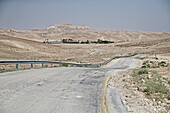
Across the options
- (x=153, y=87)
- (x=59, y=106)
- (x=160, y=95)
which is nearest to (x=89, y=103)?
(x=59, y=106)

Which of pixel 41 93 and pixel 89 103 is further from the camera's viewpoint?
pixel 41 93

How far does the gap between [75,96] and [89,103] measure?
106 cm

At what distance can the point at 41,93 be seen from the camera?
900 centimetres

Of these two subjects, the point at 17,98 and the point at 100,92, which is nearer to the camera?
the point at 17,98

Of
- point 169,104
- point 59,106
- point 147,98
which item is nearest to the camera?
point 59,106

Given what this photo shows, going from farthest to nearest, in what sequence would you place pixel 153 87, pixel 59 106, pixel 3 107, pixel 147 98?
pixel 153 87 → pixel 147 98 → pixel 59 106 → pixel 3 107

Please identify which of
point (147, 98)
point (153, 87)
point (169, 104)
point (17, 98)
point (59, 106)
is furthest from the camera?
point (153, 87)

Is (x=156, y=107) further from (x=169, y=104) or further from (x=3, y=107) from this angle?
(x=3, y=107)

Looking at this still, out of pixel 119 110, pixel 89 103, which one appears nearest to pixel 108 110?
pixel 119 110

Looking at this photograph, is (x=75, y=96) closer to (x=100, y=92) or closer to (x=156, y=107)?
(x=100, y=92)

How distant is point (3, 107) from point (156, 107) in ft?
17.4

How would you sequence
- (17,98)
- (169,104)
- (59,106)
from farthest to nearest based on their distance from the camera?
1. (169,104)
2. (17,98)
3. (59,106)

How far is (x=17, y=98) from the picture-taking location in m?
7.91

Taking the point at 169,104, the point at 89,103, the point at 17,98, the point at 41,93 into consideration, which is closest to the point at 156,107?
Answer: the point at 169,104
